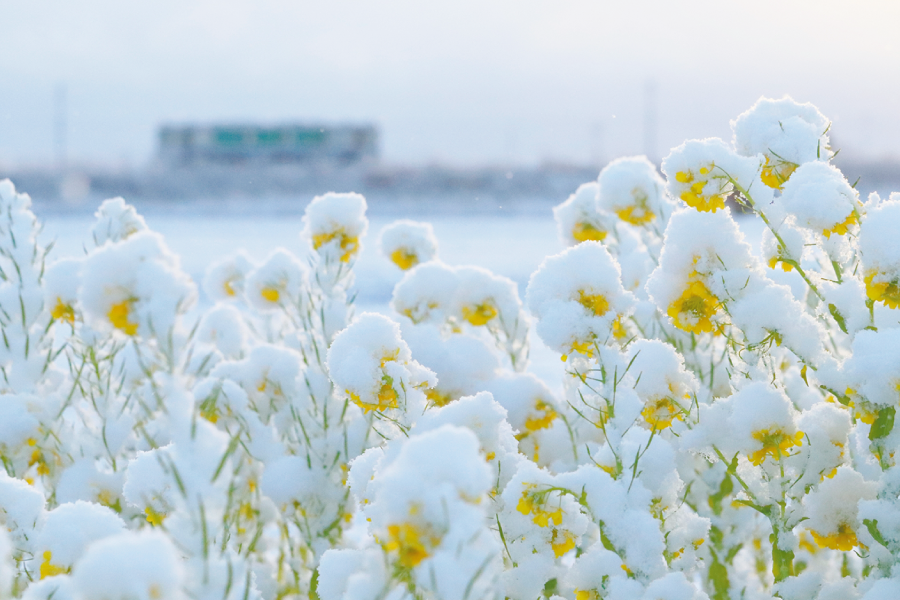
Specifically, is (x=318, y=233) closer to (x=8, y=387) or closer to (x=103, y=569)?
(x=8, y=387)

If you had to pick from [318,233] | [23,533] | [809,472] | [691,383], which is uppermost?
[318,233]

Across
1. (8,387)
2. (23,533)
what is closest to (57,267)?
(8,387)

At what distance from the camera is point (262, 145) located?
2780 centimetres

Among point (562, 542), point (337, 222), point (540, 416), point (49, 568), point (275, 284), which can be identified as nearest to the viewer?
point (49, 568)

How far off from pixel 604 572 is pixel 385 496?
558mm

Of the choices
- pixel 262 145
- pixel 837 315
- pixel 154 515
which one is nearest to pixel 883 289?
pixel 837 315

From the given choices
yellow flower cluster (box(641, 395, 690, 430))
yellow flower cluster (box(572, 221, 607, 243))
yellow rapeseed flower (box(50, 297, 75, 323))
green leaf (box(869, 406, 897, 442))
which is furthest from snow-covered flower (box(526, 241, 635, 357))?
yellow rapeseed flower (box(50, 297, 75, 323))

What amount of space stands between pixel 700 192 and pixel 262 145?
28042 millimetres

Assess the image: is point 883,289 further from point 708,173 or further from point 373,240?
point 373,240

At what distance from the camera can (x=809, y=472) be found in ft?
3.98

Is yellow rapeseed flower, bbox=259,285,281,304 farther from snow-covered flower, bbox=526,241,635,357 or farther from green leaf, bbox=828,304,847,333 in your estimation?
green leaf, bbox=828,304,847,333

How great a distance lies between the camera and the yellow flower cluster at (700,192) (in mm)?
1192

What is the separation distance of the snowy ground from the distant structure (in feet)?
35.8

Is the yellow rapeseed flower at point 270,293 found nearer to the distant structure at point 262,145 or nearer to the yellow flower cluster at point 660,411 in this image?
the yellow flower cluster at point 660,411
